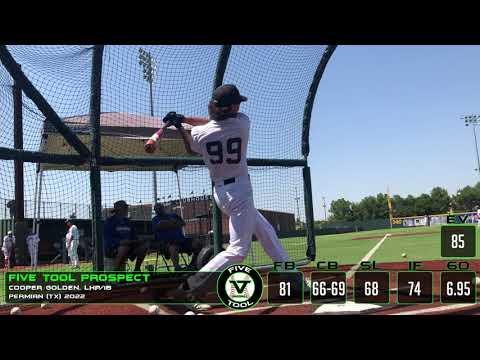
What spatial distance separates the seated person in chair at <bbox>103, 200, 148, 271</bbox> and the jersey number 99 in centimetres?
138

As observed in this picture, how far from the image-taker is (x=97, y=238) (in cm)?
457

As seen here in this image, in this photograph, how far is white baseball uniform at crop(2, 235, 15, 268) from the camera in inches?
175

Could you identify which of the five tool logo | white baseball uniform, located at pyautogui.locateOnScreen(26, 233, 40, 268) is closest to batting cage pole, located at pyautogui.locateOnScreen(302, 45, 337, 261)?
the five tool logo

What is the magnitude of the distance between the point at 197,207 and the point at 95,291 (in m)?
1.88

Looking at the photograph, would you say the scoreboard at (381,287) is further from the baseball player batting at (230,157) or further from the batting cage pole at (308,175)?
the batting cage pole at (308,175)
